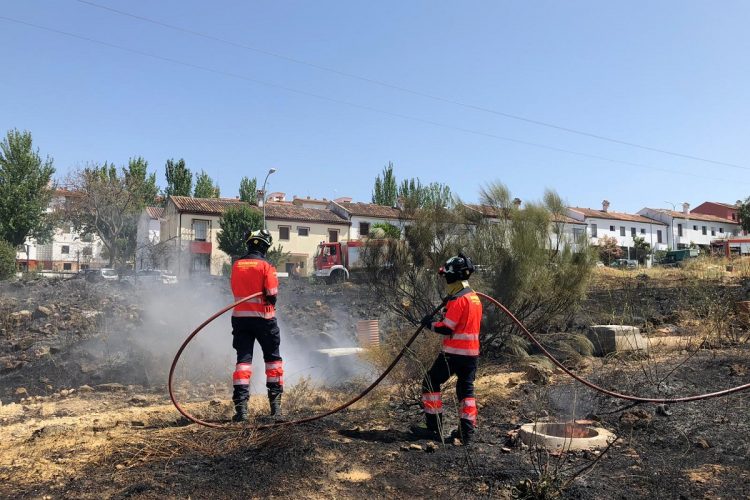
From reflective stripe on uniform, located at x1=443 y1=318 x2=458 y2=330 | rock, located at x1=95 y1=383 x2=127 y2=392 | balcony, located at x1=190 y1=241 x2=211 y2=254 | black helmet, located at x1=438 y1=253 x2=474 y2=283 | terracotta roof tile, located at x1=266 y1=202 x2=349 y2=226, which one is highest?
terracotta roof tile, located at x1=266 y1=202 x2=349 y2=226

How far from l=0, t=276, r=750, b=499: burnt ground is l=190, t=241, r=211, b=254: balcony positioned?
29137 millimetres

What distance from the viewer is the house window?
3875cm

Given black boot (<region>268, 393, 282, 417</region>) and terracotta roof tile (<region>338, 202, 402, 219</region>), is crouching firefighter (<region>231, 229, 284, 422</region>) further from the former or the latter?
terracotta roof tile (<region>338, 202, 402, 219</region>)

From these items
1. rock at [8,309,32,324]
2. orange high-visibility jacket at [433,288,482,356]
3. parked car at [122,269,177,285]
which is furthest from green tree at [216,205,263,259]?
orange high-visibility jacket at [433,288,482,356]

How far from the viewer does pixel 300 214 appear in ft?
140

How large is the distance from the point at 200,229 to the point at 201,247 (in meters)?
1.44

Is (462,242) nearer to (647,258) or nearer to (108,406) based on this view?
(108,406)

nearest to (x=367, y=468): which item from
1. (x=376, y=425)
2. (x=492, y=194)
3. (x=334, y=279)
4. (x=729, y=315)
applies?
(x=376, y=425)

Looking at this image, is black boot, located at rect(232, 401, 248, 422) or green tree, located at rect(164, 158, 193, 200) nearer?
black boot, located at rect(232, 401, 248, 422)

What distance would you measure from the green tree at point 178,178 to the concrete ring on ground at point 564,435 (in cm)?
5112

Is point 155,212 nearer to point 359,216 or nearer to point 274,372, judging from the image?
point 359,216

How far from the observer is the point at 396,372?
6535mm

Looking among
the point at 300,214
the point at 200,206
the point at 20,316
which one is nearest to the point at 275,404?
the point at 20,316

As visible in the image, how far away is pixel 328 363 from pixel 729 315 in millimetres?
6634
